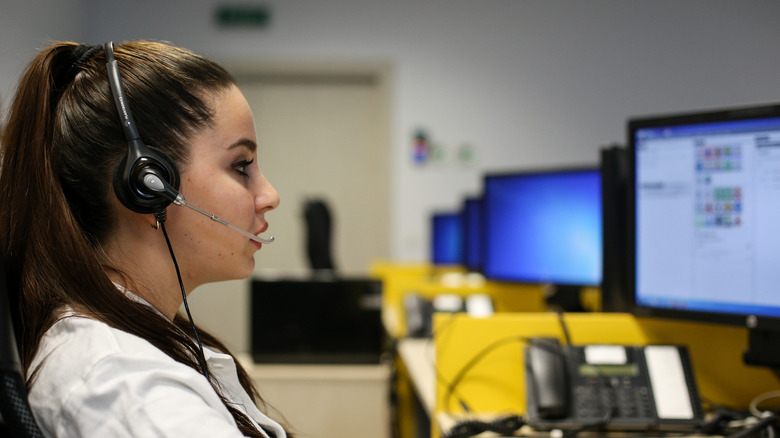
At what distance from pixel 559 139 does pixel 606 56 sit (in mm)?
639

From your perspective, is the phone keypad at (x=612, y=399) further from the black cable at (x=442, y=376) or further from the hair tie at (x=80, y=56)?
the hair tie at (x=80, y=56)

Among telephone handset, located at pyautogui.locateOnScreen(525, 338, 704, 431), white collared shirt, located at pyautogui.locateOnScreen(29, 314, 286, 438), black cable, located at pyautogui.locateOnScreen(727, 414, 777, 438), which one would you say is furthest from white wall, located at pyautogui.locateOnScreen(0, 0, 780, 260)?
white collared shirt, located at pyautogui.locateOnScreen(29, 314, 286, 438)

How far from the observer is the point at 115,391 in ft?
1.75

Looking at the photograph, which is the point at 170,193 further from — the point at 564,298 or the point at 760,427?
the point at 564,298

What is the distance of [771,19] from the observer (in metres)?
1.47

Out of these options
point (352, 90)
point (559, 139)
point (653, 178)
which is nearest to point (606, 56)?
point (559, 139)

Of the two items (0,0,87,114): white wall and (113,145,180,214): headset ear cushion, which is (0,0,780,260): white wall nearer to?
(0,0,87,114): white wall

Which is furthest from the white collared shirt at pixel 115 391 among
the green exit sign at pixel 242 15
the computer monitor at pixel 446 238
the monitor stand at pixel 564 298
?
the green exit sign at pixel 242 15

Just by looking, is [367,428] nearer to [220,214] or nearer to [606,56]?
[220,214]

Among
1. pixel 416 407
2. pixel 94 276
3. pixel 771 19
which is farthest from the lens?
pixel 416 407

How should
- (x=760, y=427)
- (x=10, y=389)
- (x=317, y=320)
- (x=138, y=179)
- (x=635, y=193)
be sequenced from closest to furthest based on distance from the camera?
(x=10, y=389) → (x=138, y=179) → (x=760, y=427) → (x=635, y=193) → (x=317, y=320)

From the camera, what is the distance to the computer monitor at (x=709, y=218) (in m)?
1.05

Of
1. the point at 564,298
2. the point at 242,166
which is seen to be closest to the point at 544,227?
the point at 564,298

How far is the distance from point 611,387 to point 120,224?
80 cm
